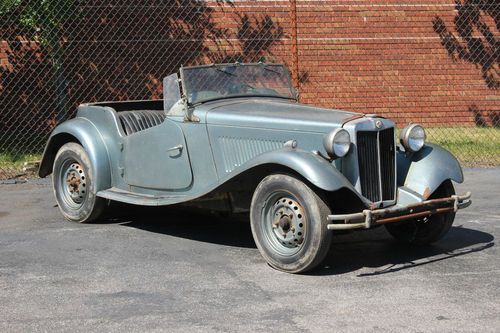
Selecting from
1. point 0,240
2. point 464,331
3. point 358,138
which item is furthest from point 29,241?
point 464,331

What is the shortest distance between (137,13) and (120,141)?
6.63m

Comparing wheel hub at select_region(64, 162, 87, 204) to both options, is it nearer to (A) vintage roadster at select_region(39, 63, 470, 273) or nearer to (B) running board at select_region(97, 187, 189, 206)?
(A) vintage roadster at select_region(39, 63, 470, 273)

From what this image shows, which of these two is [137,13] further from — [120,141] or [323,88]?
[120,141]

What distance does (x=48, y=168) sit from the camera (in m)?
8.50

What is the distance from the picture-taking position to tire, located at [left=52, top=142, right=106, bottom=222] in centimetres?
775

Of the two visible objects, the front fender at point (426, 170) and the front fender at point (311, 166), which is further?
the front fender at point (426, 170)

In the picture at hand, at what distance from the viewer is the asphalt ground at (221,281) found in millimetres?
4824

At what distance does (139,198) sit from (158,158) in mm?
399

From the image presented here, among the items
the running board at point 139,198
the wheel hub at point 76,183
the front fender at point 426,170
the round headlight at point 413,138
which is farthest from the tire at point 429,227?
the wheel hub at point 76,183

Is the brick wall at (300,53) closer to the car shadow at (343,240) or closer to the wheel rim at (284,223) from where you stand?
the car shadow at (343,240)

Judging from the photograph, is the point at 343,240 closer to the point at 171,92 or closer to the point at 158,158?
the point at 158,158

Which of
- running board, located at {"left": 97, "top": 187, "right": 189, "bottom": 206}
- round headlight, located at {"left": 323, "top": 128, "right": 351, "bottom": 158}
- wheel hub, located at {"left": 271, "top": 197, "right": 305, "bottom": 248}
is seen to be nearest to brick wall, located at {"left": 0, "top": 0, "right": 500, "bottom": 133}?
running board, located at {"left": 97, "top": 187, "right": 189, "bottom": 206}

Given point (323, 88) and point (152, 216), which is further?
point (323, 88)

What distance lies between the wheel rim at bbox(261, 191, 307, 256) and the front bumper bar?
0.28 meters
